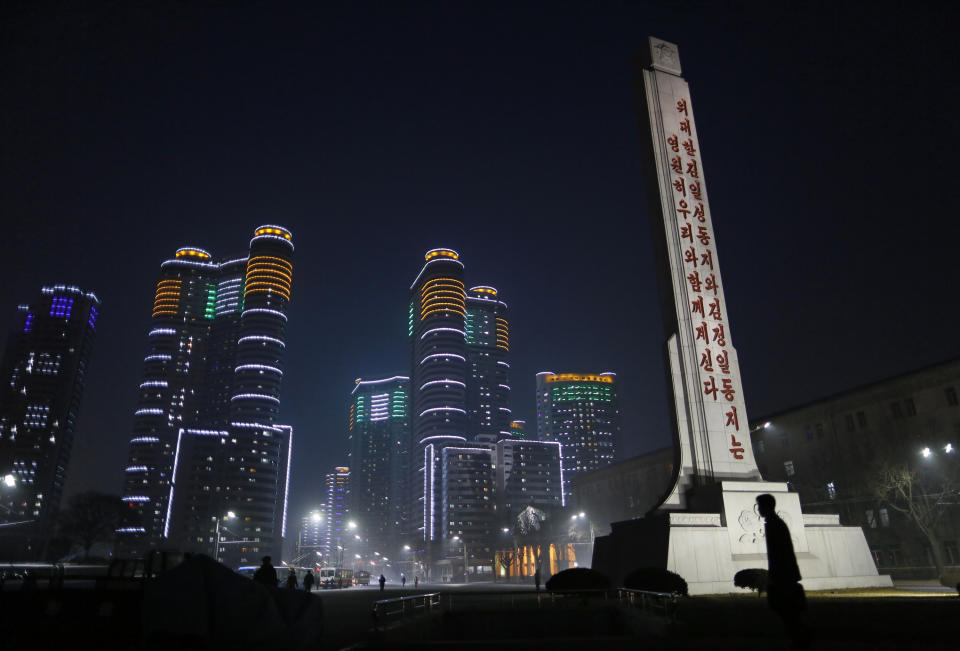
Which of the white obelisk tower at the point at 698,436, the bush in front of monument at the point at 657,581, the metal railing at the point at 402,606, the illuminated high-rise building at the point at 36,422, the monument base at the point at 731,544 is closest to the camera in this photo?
the metal railing at the point at 402,606

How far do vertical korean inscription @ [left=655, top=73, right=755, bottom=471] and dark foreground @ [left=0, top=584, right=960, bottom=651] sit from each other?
1785 cm

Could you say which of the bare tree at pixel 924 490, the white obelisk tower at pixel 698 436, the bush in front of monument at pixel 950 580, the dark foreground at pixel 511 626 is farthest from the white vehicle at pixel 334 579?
the bare tree at pixel 924 490

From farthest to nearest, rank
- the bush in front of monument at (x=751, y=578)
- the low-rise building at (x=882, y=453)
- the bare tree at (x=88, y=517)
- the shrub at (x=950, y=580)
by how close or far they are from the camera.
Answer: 1. the bare tree at (x=88, y=517)
2. the low-rise building at (x=882, y=453)
3. the shrub at (x=950, y=580)
4. the bush in front of monument at (x=751, y=578)

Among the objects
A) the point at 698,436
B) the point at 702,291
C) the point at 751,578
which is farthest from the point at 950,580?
the point at 702,291

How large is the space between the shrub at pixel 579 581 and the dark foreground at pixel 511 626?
13.8 ft

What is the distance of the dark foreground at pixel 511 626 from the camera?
10.1 meters

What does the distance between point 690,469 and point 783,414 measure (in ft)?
124

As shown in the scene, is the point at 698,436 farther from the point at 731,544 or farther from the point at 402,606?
the point at 402,606

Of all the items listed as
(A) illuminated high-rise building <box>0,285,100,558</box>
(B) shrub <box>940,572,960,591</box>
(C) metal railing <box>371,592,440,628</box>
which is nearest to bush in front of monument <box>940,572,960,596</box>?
(B) shrub <box>940,572,960,591</box>

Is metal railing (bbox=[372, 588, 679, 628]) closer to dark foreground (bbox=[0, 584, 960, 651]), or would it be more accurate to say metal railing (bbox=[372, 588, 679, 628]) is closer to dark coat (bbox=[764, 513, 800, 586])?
dark foreground (bbox=[0, 584, 960, 651])

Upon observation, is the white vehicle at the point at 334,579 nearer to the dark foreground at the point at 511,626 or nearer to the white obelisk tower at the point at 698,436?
the white obelisk tower at the point at 698,436

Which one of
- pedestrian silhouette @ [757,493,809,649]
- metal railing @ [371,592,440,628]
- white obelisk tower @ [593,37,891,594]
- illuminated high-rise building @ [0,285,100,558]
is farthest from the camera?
illuminated high-rise building @ [0,285,100,558]

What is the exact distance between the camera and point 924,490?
162 ft

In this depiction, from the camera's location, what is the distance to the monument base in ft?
104
